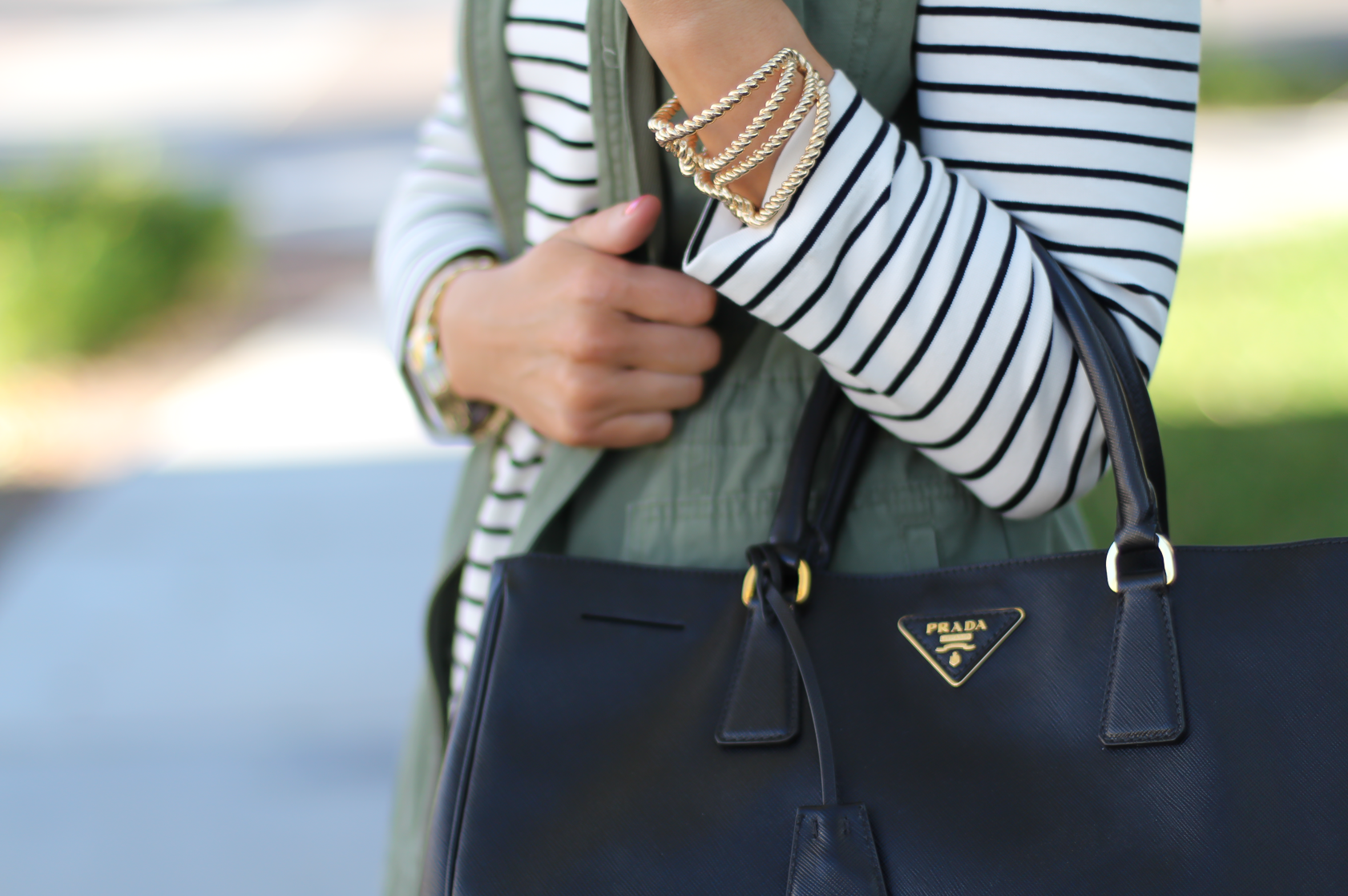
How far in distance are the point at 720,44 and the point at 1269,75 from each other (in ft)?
40.1

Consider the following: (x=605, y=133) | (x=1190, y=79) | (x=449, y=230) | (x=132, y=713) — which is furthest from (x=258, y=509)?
(x=1190, y=79)

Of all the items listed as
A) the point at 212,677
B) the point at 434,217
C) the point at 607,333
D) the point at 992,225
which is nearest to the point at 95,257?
the point at 212,677

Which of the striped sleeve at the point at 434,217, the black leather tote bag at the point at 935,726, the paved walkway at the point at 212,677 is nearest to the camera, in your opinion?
the black leather tote bag at the point at 935,726

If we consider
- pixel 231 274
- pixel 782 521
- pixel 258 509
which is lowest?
pixel 782 521

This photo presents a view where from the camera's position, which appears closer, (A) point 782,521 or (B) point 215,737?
(A) point 782,521

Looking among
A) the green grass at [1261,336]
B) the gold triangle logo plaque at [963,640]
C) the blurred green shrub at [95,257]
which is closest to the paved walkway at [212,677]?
the blurred green shrub at [95,257]

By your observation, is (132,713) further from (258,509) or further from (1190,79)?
(1190,79)

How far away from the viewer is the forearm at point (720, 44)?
31.7 inches

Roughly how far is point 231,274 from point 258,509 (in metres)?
3.41

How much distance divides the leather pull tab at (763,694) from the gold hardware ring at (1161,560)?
0.25m

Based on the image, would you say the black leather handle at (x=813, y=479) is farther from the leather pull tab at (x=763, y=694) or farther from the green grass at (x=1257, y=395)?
→ the green grass at (x=1257, y=395)

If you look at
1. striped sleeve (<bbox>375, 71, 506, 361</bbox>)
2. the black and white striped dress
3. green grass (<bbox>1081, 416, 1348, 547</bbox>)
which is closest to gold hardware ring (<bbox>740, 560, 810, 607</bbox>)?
the black and white striped dress

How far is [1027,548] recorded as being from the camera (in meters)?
1.03

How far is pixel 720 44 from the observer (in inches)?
31.8
